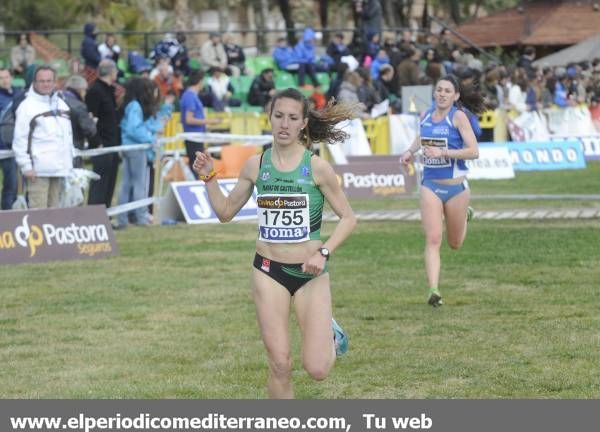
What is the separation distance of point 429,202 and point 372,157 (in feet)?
42.4

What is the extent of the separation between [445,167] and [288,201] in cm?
526

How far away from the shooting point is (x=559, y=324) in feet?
38.4

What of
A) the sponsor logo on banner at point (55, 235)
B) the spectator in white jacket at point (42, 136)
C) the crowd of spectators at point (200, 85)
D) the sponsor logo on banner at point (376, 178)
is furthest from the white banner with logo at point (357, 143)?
the spectator in white jacket at point (42, 136)

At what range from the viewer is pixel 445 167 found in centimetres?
1330

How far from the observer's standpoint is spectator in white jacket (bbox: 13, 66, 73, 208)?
16.4 meters

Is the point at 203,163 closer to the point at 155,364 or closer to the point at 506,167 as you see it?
the point at 155,364

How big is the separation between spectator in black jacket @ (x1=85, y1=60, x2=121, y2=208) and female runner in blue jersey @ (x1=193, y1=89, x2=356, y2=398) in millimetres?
11317

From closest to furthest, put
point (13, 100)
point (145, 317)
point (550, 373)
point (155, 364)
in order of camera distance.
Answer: point (550, 373), point (155, 364), point (145, 317), point (13, 100)

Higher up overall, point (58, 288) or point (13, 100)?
point (13, 100)

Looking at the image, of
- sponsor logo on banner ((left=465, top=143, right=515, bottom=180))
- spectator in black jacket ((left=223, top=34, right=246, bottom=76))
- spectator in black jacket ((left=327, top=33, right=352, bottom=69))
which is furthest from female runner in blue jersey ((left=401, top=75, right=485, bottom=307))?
spectator in black jacket ((left=223, top=34, right=246, bottom=76))

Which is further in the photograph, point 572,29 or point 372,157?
point 572,29

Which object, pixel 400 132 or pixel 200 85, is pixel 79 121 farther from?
pixel 400 132

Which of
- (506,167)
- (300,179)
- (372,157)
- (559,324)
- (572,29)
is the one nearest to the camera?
(300,179)
